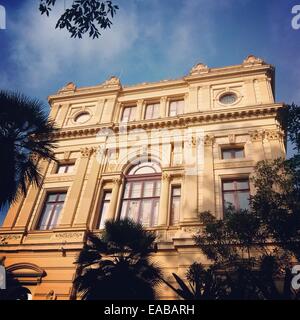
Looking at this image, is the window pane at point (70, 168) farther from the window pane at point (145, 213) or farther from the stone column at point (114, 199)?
the window pane at point (145, 213)

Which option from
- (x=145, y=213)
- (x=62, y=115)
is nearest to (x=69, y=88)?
(x=62, y=115)

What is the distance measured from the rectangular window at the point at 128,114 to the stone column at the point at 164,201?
6.63m

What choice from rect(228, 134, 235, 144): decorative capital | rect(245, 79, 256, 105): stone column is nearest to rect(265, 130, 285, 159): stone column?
rect(228, 134, 235, 144): decorative capital

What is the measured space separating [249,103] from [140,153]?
7585mm

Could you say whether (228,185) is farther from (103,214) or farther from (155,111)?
(155,111)

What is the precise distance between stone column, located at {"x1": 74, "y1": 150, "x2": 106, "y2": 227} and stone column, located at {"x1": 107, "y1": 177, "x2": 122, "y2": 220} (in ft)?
3.53

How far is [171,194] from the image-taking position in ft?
57.5

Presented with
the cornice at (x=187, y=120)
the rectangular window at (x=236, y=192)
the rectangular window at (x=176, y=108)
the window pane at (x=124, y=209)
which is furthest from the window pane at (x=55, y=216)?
the rectangular window at (x=176, y=108)

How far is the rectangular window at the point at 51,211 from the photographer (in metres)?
17.8

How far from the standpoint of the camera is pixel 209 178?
16.8 metres

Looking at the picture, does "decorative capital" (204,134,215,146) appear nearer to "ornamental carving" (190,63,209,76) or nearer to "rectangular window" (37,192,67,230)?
"ornamental carving" (190,63,209,76)

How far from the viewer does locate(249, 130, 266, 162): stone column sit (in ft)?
56.4
